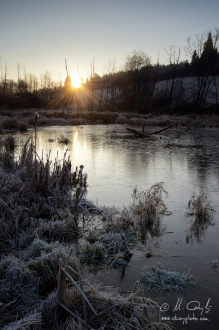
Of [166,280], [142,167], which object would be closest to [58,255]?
[166,280]

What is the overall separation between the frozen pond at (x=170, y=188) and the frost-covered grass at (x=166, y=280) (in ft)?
0.35

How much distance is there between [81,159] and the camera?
39.4ft

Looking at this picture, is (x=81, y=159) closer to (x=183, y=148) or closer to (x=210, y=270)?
(x=183, y=148)

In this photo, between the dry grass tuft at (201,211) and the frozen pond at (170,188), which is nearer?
the frozen pond at (170,188)

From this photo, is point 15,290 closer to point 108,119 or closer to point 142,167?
point 142,167

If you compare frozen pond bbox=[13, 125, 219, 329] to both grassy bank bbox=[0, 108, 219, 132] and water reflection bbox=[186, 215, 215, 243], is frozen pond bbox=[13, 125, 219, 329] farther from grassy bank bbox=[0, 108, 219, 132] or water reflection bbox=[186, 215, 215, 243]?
grassy bank bbox=[0, 108, 219, 132]

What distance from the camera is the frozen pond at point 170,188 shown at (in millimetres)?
3772

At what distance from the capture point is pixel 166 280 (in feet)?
12.1

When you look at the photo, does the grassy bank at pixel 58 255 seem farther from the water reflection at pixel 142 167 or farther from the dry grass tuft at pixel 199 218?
the water reflection at pixel 142 167

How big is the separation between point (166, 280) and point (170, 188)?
4.26 meters

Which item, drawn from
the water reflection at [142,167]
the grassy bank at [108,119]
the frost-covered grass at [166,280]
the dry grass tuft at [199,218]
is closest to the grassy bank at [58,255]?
the frost-covered grass at [166,280]

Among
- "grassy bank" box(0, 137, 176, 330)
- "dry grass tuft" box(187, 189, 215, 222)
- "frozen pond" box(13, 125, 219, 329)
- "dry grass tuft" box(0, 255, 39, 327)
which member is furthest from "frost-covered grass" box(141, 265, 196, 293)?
"dry grass tuft" box(187, 189, 215, 222)

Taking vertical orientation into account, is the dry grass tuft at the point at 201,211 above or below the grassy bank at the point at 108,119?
below

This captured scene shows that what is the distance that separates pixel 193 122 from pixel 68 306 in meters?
27.0
